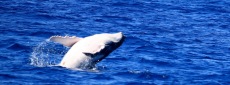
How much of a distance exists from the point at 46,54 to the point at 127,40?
17.5 feet

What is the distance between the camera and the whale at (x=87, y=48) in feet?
62.2

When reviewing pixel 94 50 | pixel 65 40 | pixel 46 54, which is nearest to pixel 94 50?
pixel 94 50

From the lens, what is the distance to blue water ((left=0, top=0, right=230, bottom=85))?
19.5 meters

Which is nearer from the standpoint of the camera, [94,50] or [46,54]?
[94,50]

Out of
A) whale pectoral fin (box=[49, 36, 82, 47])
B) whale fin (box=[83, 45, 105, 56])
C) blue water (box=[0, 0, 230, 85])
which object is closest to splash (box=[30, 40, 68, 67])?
blue water (box=[0, 0, 230, 85])

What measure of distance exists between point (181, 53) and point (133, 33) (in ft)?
15.2

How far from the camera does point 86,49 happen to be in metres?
19.0

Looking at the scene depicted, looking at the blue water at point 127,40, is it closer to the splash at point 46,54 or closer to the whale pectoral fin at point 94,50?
the splash at point 46,54

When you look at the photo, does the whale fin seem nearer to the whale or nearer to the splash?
the whale

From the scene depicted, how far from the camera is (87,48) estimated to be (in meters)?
19.1

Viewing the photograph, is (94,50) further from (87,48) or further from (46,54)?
(46,54)

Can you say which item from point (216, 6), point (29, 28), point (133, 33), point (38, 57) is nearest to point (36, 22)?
point (29, 28)

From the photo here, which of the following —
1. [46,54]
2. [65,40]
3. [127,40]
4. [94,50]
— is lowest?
[46,54]

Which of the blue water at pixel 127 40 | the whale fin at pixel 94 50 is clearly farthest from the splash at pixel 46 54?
the whale fin at pixel 94 50
